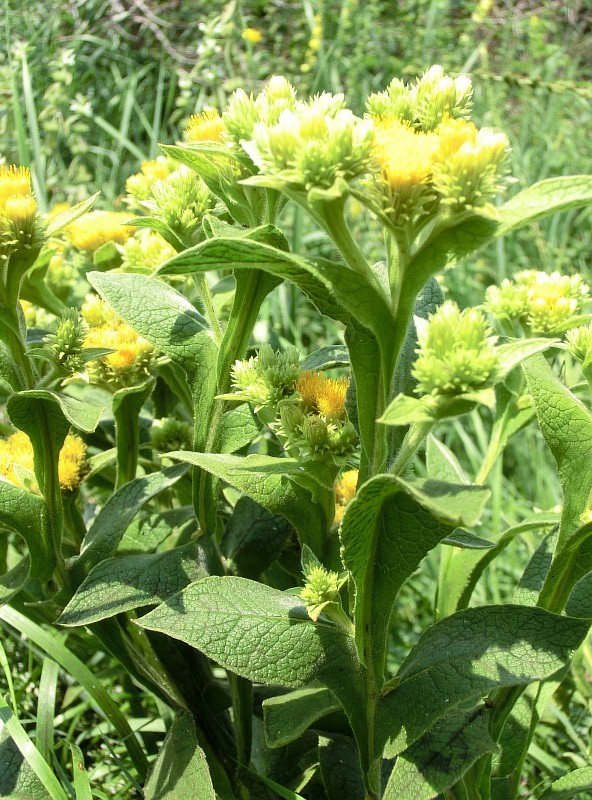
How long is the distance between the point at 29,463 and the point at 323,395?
54 cm

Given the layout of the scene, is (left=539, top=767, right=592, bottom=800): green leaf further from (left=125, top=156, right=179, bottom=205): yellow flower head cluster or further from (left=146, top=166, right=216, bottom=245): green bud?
(left=125, top=156, right=179, bottom=205): yellow flower head cluster

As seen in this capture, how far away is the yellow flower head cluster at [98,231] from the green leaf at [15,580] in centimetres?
75

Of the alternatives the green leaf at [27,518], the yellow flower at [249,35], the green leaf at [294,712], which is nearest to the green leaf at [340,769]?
the green leaf at [294,712]

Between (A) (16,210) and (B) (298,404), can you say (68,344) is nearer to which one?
(A) (16,210)

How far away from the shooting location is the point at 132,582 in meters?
1.24

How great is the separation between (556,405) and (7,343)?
0.80 m

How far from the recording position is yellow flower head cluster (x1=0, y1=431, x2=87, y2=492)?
4.46 ft

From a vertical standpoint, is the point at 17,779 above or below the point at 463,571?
below

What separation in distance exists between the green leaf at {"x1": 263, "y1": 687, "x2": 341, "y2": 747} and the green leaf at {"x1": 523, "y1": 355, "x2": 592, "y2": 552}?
0.39 metres

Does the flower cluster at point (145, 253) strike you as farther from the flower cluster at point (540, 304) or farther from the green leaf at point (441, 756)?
the green leaf at point (441, 756)

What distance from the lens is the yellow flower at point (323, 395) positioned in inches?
45.4

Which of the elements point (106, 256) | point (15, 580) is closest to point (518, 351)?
point (15, 580)

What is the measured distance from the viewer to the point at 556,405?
118cm

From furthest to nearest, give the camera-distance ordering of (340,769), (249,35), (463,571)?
(249,35), (463,571), (340,769)
